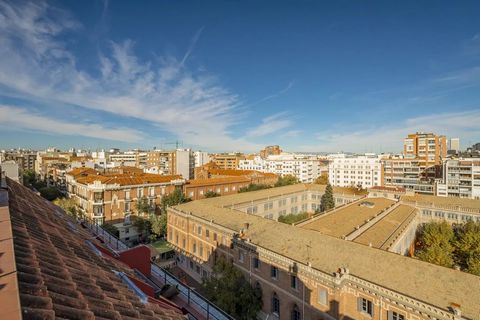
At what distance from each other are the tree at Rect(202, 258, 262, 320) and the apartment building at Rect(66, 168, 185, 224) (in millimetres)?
29793

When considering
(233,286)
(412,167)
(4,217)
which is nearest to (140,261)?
A: (4,217)

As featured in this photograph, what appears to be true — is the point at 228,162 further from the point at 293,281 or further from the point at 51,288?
the point at 51,288

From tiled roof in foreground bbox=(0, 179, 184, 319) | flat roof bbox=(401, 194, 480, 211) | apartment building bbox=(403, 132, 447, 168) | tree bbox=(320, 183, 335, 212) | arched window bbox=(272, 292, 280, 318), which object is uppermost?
apartment building bbox=(403, 132, 447, 168)

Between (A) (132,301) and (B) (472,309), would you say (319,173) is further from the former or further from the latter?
(A) (132,301)

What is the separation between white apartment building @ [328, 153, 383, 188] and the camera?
314ft

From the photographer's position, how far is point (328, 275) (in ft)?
72.4

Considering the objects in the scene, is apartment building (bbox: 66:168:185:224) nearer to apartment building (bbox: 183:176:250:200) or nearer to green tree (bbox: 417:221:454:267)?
apartment building (bbox: 183:176:250:200)

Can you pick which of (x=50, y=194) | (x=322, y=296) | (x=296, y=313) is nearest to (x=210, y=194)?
(x=50, y=194)

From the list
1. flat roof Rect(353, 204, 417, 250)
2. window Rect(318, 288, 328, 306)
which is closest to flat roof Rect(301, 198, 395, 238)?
flat roof Rect(353, 204, 417, 250)

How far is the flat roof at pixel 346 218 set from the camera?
116ft

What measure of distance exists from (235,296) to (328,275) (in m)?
9.92

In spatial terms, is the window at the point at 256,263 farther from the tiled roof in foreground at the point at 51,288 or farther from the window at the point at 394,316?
the tiled roof in foreground at the point at 51,288

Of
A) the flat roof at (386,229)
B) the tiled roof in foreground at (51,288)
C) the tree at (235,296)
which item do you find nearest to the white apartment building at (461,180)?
the flat roof at (386,229)

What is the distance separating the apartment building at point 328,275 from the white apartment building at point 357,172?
6401 centimetres
